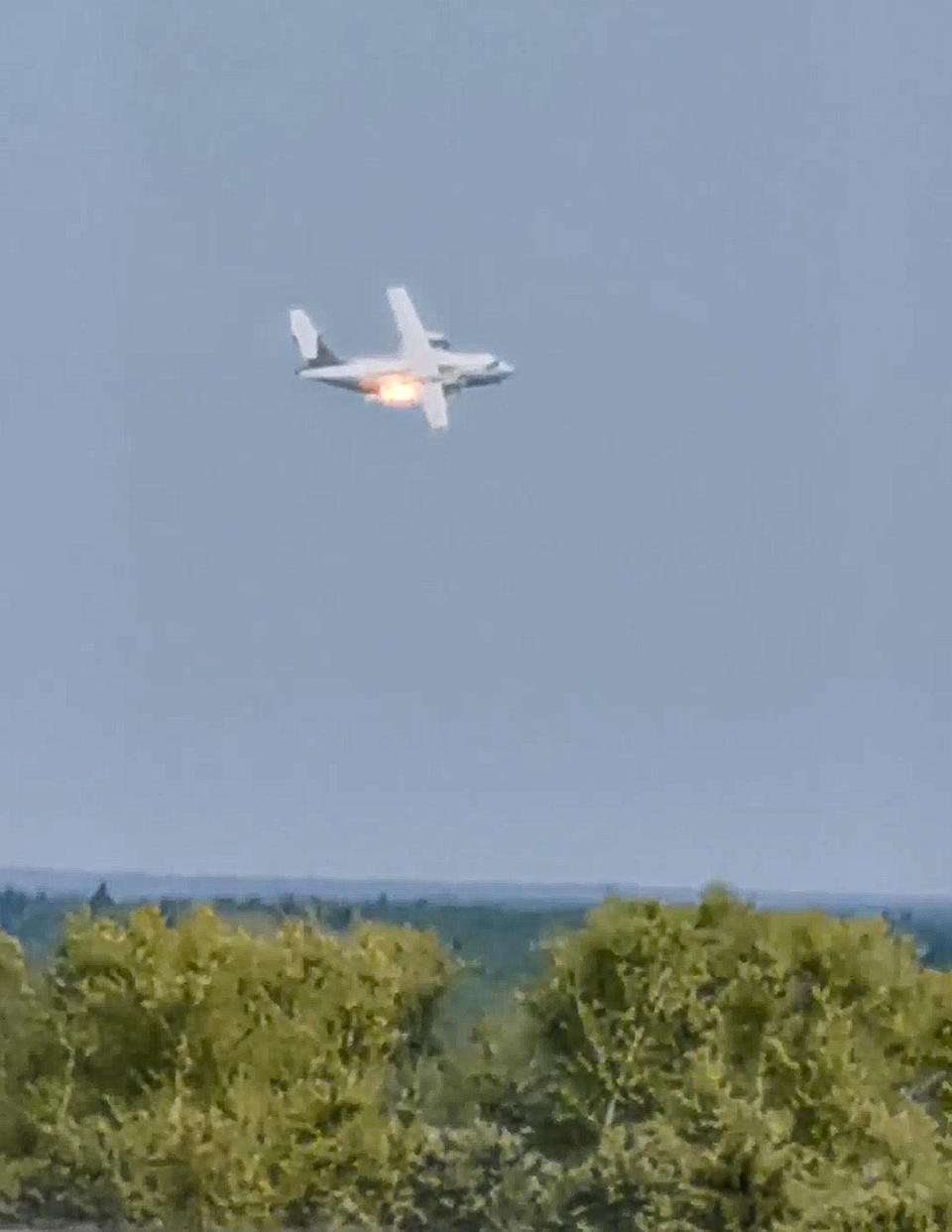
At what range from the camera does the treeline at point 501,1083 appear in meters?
11.2

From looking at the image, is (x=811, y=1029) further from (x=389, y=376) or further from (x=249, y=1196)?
(x=389, y=376)

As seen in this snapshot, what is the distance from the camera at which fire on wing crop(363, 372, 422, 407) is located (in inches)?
467

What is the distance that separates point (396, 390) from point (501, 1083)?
2746mm

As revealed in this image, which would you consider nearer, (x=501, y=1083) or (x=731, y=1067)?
(x=731, y=1067)

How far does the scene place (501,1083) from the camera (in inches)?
465

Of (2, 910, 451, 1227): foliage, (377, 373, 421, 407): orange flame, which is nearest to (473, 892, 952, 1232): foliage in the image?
(2, 910, 451, 1227): foliage

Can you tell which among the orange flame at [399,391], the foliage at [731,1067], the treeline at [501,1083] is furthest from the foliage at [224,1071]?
the orange flame at [399,391]

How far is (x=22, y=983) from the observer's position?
1230cm

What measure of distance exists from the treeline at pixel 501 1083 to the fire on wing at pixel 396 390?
84.1 inches

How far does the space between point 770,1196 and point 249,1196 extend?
78.8 inches

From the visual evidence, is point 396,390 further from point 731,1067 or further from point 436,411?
point 731,1067

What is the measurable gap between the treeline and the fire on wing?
2.14m

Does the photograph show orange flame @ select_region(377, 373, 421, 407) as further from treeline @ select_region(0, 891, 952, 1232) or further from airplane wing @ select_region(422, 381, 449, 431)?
treeline @ select_region(0, 891, 952, 1232)

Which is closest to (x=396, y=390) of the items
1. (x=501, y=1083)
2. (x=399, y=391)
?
A: (x=399, y=391)
